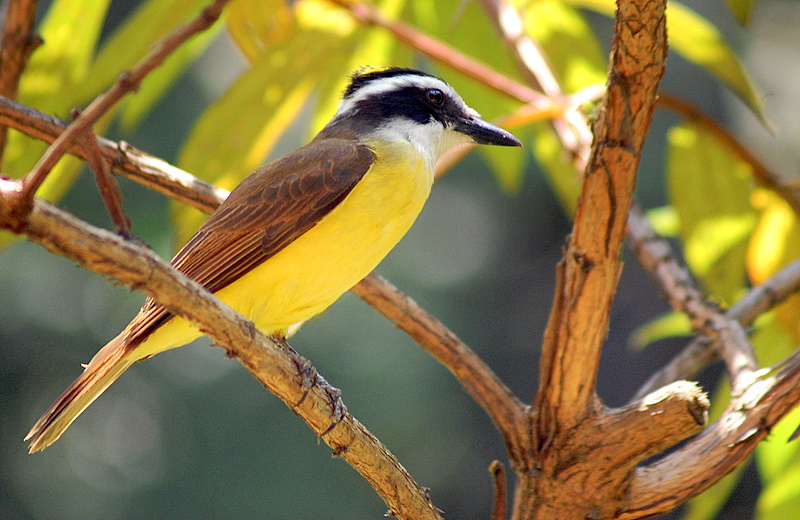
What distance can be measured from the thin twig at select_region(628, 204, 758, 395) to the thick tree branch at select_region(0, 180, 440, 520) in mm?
948

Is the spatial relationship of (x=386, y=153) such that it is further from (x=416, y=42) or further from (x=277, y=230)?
(x=416, y=42)

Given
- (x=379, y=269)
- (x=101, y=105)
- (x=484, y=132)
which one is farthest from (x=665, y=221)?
(x=379, y=269)

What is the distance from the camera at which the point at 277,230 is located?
2441mm

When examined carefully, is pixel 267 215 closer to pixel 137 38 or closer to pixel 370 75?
pixel 370 75

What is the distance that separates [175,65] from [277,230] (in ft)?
3.95

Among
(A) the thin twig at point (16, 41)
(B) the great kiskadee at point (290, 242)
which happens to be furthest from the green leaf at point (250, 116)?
(A) the thin twig at point (16, 41)

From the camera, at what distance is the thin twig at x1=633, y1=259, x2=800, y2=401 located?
2729mm

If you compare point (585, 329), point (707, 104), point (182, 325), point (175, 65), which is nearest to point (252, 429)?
point (175, 65)

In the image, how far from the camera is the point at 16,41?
8.58 feet

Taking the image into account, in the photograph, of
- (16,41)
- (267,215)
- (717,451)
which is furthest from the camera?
(16,41)

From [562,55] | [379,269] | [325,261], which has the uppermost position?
[379,269]

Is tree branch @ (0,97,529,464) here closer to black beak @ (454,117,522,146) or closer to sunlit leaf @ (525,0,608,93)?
black beak @ (454,117,522,146)

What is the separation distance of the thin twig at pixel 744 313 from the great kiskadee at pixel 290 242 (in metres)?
1.01

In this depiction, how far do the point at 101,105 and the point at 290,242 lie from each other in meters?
1.07
